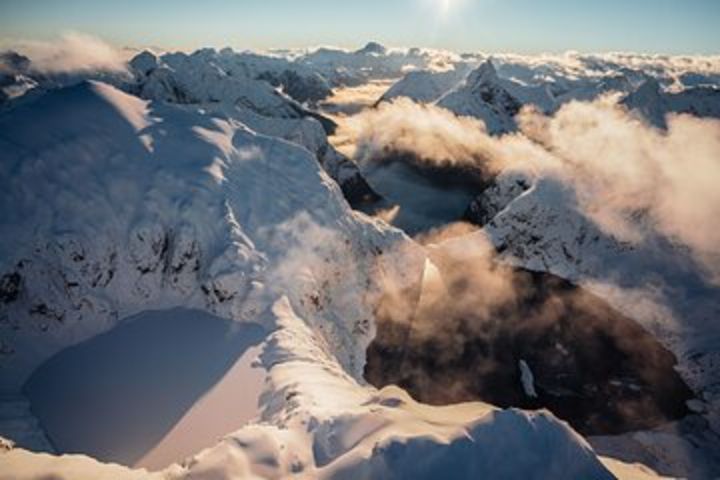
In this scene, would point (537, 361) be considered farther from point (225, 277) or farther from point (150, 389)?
point (150, 389)

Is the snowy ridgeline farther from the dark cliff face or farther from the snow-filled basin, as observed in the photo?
the dark cliff face

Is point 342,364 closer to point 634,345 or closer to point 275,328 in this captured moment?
point 275,328

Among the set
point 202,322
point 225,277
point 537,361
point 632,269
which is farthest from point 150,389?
point 632,269

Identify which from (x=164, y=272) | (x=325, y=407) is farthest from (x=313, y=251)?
(x=325, y=407)

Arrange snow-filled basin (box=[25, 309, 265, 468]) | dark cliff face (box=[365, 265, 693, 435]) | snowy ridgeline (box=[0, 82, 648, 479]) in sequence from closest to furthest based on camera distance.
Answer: snowy ridgeline (box=[0, 82, 648, 479]) < snow-filled basin (box=[25, 309, 265, 468]) < dark cliff face (box=[365, 265, 693, 435])

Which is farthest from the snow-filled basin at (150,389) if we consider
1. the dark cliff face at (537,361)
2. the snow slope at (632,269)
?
the snow slope at (632,269)

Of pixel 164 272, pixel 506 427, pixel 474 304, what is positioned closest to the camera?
pixel 506 427

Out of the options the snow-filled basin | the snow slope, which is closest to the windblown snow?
the snow-filled basin

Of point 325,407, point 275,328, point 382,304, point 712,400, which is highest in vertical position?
point 325,407
